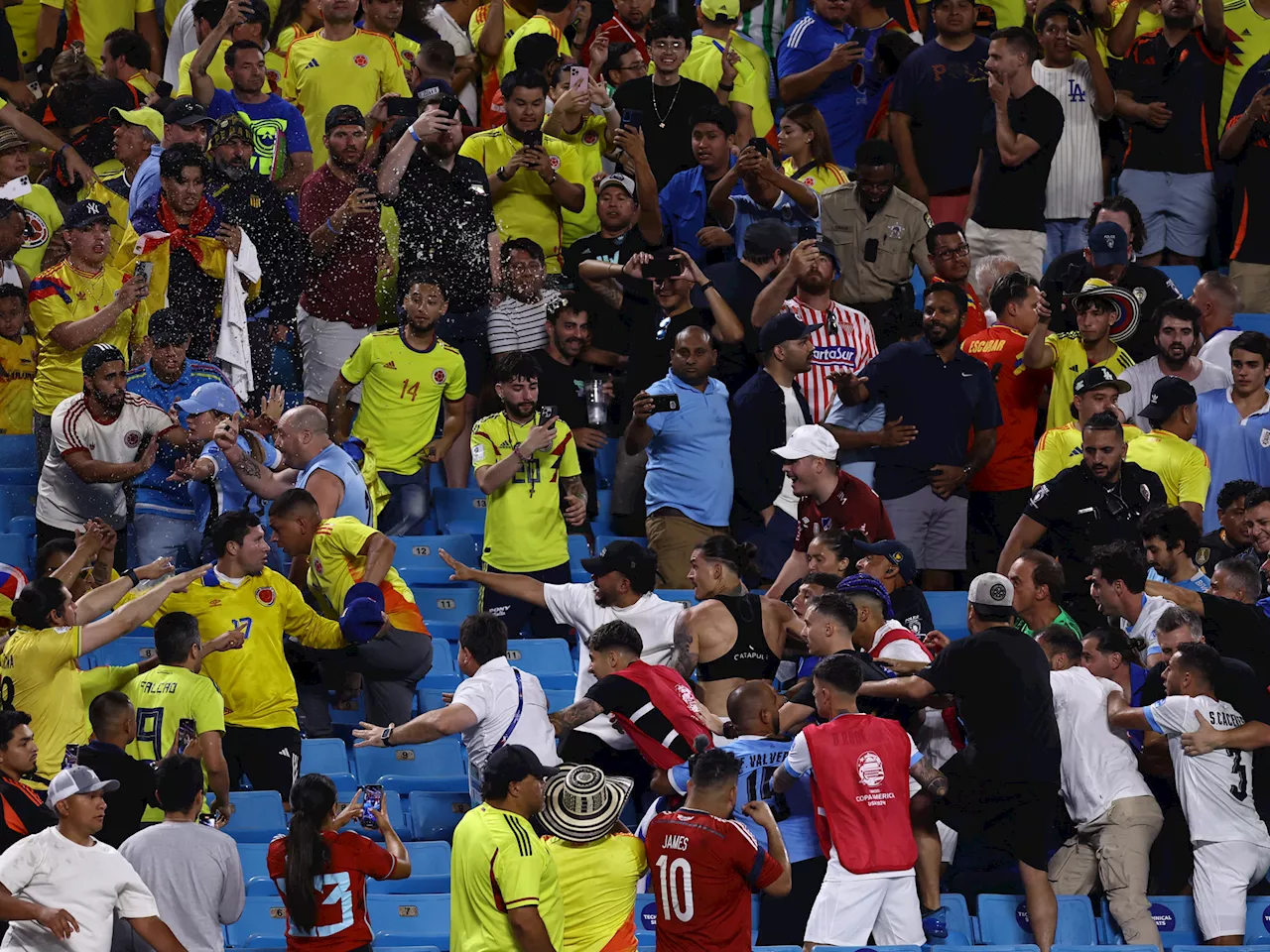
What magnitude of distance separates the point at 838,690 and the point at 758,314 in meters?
3.79

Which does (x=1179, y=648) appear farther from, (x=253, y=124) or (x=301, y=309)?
(x=253, y=124)

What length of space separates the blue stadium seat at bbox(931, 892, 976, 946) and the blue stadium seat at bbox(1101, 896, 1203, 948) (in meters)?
0.53

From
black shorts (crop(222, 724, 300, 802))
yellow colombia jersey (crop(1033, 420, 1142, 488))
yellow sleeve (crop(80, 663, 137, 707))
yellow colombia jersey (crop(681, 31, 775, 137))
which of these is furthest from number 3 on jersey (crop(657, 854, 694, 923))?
yellow colombia jersey (crop(681, 31, 775, 137))

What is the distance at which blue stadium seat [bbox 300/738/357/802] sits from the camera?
27.7ft

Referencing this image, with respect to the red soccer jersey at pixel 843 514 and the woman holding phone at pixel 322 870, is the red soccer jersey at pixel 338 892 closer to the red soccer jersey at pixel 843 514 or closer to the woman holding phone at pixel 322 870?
the woman holding phone at pixel 322 870

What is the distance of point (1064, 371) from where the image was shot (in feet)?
34.9

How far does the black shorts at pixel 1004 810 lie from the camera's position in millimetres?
7652

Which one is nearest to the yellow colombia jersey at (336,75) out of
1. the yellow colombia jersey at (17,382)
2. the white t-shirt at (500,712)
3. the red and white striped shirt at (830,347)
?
the yellow colombia jersey at (17,382)

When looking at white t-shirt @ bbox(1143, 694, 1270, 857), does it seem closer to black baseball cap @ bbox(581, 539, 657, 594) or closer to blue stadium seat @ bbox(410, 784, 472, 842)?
black baseball cap @ bbox(581, 539, 657, 594)

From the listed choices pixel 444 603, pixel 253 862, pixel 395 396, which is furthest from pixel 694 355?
pixel 253 862

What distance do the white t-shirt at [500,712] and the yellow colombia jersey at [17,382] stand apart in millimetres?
4350

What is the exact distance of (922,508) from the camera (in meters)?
10.3

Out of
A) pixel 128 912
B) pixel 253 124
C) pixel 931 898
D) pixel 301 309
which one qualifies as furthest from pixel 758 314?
pixel 128 912

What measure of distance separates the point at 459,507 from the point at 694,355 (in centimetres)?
155
